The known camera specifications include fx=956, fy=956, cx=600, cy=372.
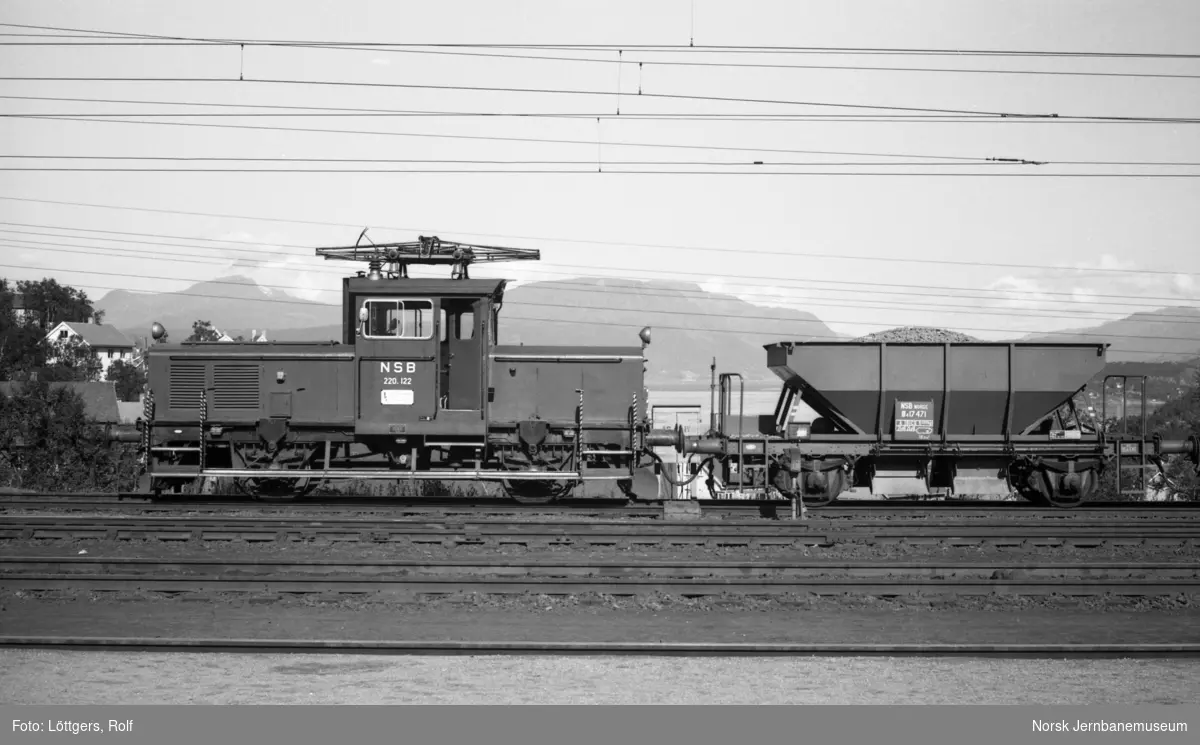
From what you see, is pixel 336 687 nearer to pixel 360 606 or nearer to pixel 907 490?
pixel 360 606

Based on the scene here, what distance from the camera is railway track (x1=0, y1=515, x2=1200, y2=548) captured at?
42.4 ft

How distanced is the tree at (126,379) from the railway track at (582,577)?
214 ft

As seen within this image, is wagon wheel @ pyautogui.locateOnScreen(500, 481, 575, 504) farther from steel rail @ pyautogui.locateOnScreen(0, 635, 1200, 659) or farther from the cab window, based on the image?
steel rail @ pyautogui.locateOnScreen(0, 635, 1200, 659)

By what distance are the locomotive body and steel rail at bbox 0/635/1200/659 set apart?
7.47 m

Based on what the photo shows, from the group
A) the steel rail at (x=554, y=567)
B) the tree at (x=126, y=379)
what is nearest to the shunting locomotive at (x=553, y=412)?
the steel rail at (x=554, y=567)

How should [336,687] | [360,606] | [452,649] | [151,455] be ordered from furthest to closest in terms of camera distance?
1. [151,455]
2. [360,606]
3. [452,649]
4. [336,687]

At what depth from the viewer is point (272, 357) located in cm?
1620

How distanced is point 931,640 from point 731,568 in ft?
9.02

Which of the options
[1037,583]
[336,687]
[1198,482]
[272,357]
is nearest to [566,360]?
[272,357]

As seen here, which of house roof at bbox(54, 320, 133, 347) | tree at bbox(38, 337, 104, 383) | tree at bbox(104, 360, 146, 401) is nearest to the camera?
tree at bbox(38, 337, 104, 383)

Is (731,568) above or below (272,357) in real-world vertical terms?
below

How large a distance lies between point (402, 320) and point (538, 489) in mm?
3737

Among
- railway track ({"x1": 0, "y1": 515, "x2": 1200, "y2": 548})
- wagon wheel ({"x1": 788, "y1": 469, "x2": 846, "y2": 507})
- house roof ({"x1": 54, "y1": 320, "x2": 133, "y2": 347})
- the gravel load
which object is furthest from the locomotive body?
house roof ({"x1": 54, "y1": 320, "x2": 133, "y2": 347})

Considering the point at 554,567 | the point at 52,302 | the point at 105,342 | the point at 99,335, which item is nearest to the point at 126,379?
the point at 52,302
